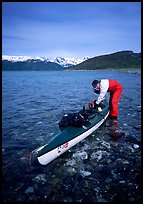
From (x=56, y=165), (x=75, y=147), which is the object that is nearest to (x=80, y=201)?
(x=56, y=165)

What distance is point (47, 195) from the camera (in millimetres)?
7258

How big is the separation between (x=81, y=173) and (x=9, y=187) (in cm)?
311

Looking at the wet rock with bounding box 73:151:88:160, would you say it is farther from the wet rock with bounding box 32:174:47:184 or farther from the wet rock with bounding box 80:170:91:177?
the wet rock with bounding box 32:174:47:184

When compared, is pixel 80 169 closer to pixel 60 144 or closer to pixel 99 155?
pixel 60 144

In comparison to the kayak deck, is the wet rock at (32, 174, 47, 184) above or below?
below

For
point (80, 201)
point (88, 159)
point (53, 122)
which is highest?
point (53, 122)

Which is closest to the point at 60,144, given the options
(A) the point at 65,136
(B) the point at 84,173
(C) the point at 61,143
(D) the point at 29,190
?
(C) the point at 61,143

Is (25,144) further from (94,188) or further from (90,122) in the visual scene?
(94,188)

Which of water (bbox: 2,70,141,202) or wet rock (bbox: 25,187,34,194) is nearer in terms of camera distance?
water (bbox: 2,70,141,202)

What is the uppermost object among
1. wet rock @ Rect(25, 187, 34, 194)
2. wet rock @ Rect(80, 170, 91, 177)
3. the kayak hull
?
the kayak hull

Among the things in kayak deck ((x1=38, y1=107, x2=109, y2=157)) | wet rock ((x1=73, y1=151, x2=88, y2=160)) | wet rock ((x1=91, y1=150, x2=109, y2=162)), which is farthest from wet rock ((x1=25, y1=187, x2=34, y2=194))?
wet rock ((x1=91, y1=150, x2=109, y2=162))

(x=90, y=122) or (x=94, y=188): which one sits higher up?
(x=90, y=122)

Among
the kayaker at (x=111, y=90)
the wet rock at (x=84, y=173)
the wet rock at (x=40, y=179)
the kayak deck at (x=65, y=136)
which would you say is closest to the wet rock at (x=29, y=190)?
the wet rock at (x=40, y=179)

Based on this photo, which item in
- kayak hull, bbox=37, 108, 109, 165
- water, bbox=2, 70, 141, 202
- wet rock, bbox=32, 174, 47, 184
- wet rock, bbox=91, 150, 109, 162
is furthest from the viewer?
wet rock, bbox=91, 150, 109, 162
